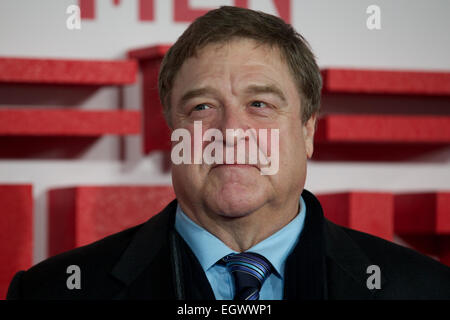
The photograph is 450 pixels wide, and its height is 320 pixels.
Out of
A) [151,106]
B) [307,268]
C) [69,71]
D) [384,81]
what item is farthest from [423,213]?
[69,71]

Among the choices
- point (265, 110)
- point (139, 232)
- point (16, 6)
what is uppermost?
point (16, 6)

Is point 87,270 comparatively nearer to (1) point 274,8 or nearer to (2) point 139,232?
(2) point 139,232

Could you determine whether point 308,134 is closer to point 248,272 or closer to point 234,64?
point 234,64

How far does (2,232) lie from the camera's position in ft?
7.82

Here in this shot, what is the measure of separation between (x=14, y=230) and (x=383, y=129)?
148 cm

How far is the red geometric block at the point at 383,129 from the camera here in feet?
8.26

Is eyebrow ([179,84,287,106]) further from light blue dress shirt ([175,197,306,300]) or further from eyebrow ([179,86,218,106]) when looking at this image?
light blue dress shirt ([175,197,306,300])

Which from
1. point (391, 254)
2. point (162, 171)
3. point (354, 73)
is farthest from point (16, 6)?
point (391, 254)

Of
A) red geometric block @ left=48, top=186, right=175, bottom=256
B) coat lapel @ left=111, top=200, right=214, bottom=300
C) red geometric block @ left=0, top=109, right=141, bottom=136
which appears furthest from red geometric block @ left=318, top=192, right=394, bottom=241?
coat lapel @ left=111, top=200, right=214, bottom=300

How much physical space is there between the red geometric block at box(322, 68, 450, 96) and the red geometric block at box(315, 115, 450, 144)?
0.11 meters

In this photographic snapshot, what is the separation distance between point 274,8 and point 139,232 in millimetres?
1387

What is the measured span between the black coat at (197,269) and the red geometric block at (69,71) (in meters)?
1.08

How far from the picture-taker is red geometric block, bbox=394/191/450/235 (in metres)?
2.50

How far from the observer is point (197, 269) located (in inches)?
51.1
